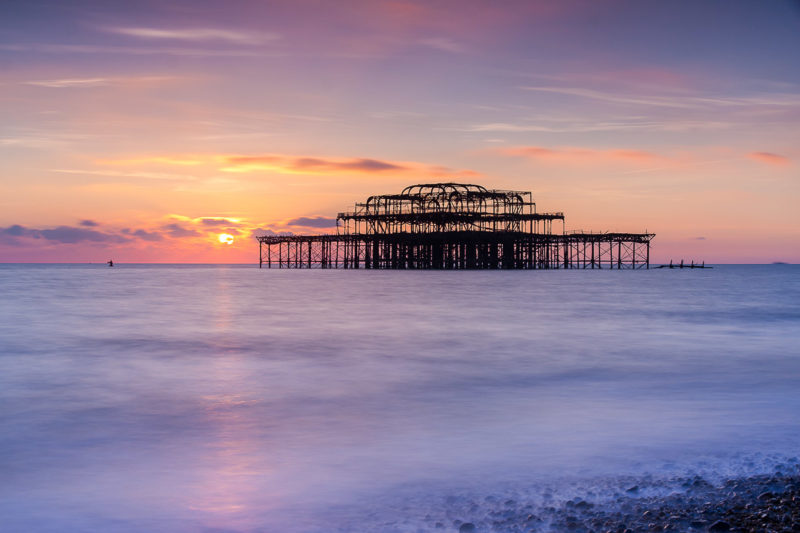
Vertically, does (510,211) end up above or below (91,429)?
above

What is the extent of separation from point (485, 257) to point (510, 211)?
6558mm

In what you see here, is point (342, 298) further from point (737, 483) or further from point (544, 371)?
point (737, 483)

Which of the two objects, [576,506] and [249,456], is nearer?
[576,506]

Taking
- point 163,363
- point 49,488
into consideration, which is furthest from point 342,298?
point 49,488

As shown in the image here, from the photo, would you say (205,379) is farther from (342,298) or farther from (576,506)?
(342,298)

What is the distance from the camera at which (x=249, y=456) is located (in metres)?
6.70

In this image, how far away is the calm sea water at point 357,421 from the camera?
5410mm

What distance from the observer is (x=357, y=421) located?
8.26 m

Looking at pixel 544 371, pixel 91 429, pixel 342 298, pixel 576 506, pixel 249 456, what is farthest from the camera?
pixel 342 298

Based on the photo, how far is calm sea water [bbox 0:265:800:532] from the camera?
17.7 feet

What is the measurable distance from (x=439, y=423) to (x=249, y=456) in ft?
7.95

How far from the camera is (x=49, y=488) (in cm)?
574

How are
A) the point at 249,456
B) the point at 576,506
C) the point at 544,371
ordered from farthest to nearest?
the point at 544,371 → the point at 249,456 → the point at 576,506

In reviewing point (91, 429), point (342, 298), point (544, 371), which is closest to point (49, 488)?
point (91, 429)
